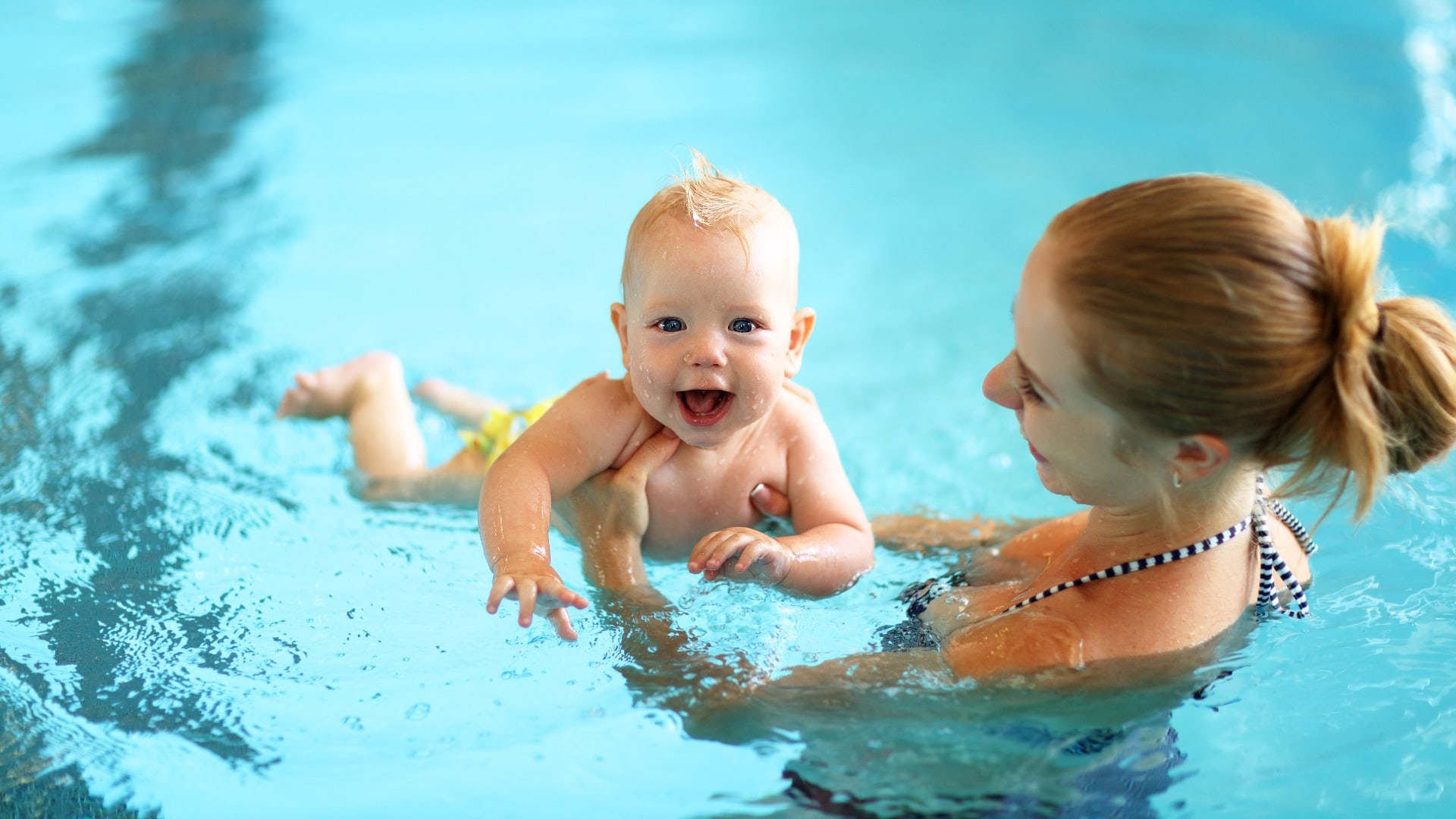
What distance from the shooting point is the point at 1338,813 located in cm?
176

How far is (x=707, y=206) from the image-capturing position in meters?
1.91

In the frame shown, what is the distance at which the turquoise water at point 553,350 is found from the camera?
1.79 m

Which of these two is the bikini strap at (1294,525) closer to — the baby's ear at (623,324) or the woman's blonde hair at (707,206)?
the woman's blonde hair at (707,206)

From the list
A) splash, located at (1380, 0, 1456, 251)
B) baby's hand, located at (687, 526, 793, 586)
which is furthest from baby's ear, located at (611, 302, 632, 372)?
splash, located at (1380, 0, 1456, 251)

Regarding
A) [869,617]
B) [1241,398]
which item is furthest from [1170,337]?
[869,617]

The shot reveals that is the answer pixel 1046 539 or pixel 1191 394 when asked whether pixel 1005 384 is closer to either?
pixel 1191 394

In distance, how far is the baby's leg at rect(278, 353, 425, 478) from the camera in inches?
106

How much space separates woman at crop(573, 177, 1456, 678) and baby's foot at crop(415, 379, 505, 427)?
1.56m

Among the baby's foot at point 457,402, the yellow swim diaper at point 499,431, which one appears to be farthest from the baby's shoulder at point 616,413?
the baby's foot at point 457,402

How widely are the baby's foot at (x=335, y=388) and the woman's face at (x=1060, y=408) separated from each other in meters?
1.56

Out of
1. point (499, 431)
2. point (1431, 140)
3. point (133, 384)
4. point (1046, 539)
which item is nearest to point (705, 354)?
point (1046, 539)

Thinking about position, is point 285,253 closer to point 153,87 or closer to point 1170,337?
point 153,87

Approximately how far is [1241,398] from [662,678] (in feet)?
2.98

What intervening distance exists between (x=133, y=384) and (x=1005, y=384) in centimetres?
225
